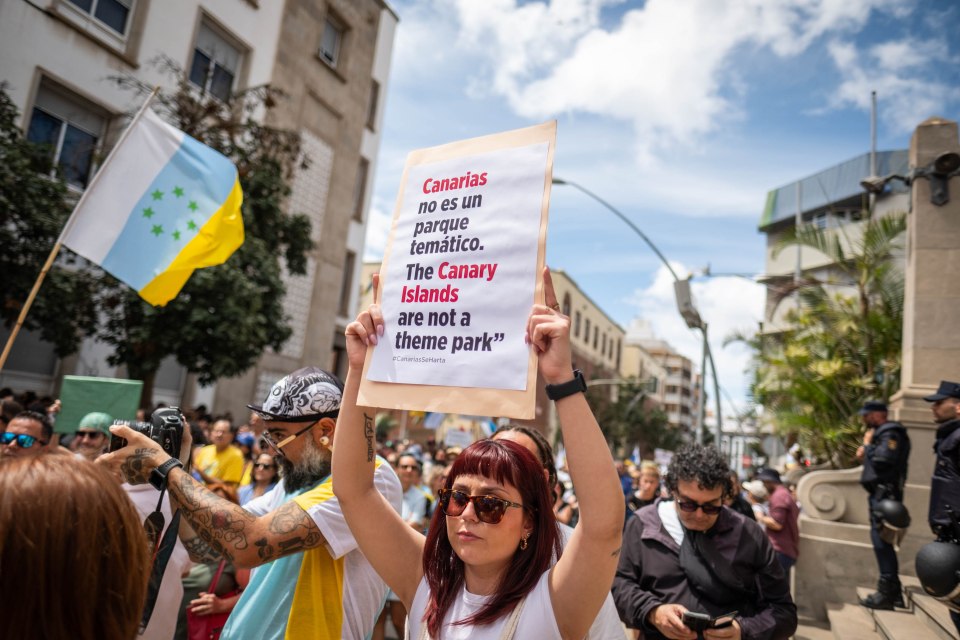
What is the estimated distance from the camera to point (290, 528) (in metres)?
2.21

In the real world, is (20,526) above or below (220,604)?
above

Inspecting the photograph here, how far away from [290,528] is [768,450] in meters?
16.3

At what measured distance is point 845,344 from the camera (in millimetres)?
10766

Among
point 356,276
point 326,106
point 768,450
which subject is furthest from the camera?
point 356,276

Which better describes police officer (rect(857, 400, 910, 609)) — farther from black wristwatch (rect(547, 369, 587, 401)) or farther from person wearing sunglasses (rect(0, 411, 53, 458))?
person wearing sunglasses (rect(0, 411, 53, 458))

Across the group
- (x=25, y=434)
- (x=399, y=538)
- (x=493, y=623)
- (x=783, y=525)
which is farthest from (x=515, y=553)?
(x=783, y=525)

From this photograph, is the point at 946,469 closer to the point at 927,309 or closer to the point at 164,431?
the point at 927,309

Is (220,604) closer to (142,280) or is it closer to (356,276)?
(142,280)

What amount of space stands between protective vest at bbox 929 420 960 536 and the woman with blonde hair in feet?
17.0

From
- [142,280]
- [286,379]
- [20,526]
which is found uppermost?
[142,280]

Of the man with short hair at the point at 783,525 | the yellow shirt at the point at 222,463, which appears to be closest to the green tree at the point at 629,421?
the man with short hair at the point at 783,525

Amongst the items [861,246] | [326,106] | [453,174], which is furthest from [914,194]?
[326,106]

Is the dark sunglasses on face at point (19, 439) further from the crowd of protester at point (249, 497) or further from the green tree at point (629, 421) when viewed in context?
the green tree at point (629, 421)

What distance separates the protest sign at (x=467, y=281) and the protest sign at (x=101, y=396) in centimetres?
519
